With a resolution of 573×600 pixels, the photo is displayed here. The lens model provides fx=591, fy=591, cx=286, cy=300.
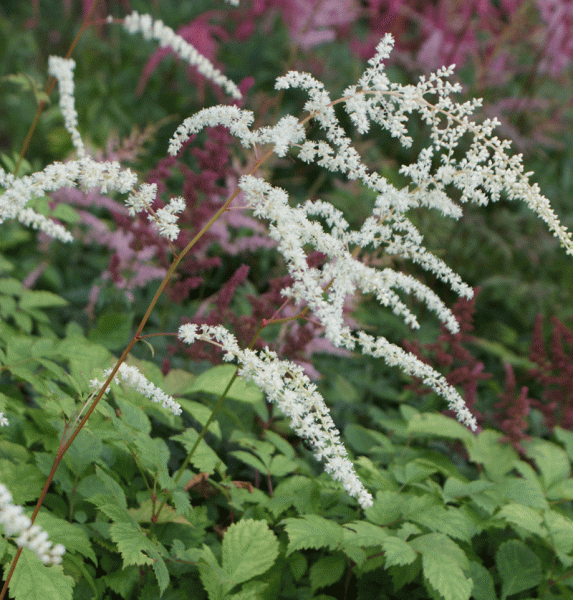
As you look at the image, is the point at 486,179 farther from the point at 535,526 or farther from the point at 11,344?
the point at 11,344

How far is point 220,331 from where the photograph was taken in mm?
1324

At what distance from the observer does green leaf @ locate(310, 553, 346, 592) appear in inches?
65.0

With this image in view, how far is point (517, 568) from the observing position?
5.96 feet

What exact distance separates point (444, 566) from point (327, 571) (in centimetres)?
36

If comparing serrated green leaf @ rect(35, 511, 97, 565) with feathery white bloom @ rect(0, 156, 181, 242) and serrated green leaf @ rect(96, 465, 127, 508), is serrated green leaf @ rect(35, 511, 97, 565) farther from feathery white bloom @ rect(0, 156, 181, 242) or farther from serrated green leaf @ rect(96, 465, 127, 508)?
feathery white bloom @ rect(0, 156, 181, 242)

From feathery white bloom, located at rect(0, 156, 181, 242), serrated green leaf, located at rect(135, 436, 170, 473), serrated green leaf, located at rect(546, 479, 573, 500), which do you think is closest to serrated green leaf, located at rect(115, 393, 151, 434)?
serrated green leaf, located at rect(135, 436, 170, 473)

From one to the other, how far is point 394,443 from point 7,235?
2.04 m

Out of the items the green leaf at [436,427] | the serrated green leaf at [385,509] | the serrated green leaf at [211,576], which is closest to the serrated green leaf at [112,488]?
the serrated green leaf at [211,576]

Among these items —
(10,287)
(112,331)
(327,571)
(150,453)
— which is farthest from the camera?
(112,331)

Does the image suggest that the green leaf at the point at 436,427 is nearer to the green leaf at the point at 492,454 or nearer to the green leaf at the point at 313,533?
the green leaf at the point at 492,454

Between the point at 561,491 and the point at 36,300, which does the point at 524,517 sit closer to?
the point at 561,491

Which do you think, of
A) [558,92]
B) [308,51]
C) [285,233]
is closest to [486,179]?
[285,233]

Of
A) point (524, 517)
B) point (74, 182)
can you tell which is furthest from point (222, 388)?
point (524, 517)

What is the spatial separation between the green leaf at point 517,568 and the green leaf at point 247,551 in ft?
2.40
